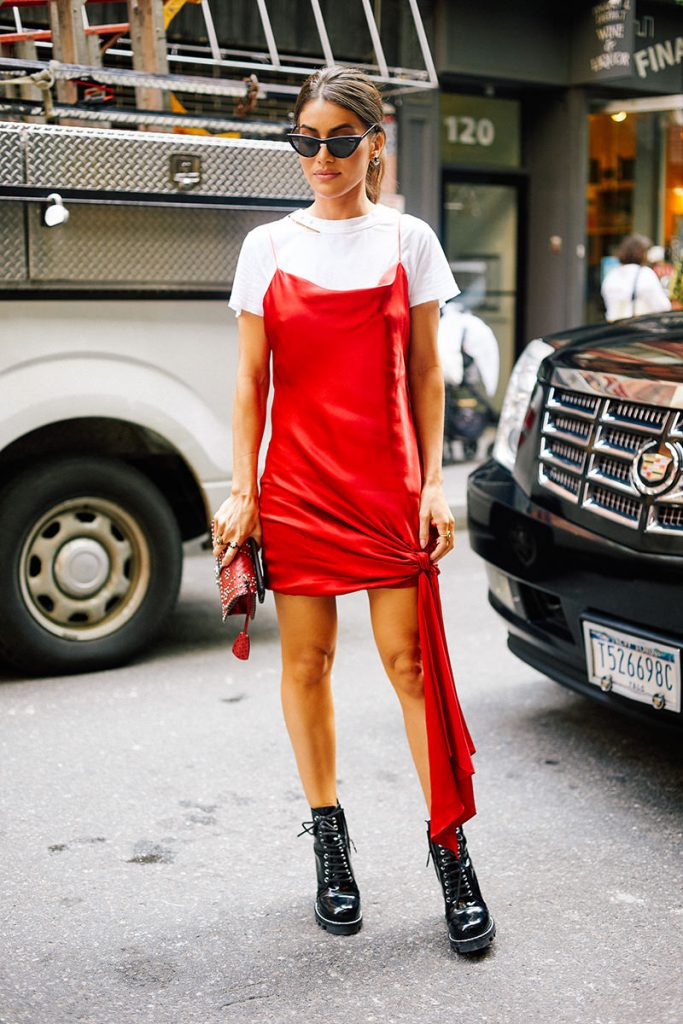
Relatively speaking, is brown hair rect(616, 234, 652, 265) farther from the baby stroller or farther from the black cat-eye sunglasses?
the black cat-eye sunglasses

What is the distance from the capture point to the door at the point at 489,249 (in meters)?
12.8

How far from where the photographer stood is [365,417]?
307 cm

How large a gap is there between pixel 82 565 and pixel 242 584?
242 centimetres

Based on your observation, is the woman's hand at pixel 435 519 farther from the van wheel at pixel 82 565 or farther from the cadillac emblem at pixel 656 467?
the van wheel at pixel 82 565

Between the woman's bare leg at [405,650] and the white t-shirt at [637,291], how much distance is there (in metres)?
7.97

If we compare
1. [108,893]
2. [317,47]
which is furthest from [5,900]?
[317,47]

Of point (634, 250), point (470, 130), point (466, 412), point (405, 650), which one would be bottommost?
point (466, 412)

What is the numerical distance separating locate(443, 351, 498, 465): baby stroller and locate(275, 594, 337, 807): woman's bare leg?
25.3 ft

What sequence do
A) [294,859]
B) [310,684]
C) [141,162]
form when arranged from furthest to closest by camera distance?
[141,162]
[294,859]
[310,684]

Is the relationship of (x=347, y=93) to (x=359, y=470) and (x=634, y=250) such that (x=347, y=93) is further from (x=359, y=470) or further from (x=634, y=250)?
(x=634, y=250)

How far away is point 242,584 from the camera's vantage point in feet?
10.1

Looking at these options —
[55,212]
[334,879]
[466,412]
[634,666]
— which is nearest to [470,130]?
[466,412]

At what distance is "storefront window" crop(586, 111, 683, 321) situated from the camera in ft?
44.5

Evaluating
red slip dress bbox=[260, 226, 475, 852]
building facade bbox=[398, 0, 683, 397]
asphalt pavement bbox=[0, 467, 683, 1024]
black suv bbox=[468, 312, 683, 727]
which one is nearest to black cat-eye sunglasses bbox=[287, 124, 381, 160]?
red slip dress bbox=[260, 226, 475, 852]
